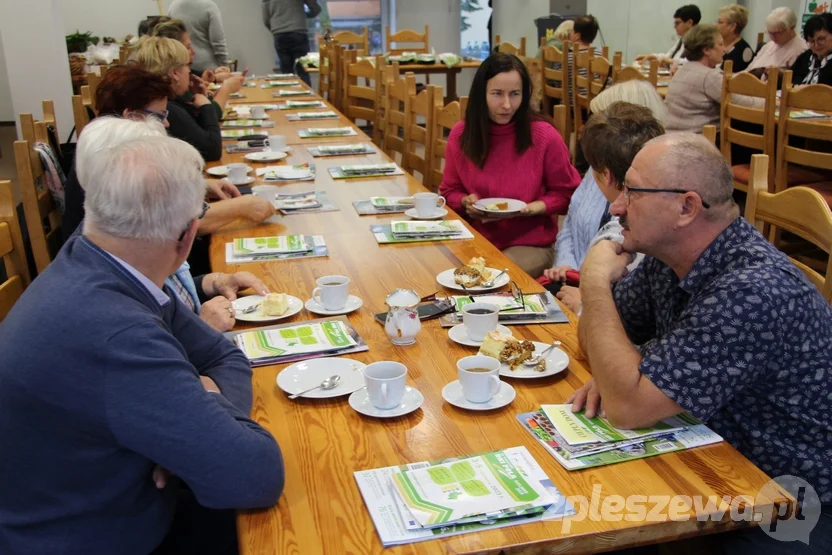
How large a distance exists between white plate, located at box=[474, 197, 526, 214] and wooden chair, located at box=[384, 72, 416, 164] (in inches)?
43.2

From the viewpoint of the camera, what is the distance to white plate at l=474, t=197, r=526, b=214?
284 centimetres

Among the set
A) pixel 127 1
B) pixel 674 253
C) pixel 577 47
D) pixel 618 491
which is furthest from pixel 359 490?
pixel 127 1

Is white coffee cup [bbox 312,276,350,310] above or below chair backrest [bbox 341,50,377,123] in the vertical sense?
below

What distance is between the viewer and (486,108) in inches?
118

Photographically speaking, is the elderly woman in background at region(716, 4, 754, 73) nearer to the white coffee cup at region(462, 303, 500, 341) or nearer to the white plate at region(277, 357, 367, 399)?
the white coffee cup at region(462, 303, 500, 341)

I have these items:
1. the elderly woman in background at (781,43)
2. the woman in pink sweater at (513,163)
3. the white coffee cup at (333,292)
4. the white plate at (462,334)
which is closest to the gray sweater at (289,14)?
the elderly woman in background at (781,43)

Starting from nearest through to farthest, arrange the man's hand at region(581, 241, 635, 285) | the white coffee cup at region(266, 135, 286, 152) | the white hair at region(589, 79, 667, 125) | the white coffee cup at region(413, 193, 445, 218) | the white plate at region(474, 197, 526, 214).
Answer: the man's hand at region(581, 241, 635, 285) < the white hair at region(589, 79, 667, 125) < the white coffee cup at region(413, 193, 445, 218) < the white plate at region(474, 197, 526, 214) < the white coffee cup at region(266, 135, 286, 152)

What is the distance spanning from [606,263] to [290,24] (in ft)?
24.0

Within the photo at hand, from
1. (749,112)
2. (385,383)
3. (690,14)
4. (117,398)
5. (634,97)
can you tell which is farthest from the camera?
(690,14)

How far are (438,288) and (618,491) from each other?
936 millimetres

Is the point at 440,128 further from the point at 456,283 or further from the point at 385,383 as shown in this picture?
the point at 385,383

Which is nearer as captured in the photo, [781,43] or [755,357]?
[755,357]

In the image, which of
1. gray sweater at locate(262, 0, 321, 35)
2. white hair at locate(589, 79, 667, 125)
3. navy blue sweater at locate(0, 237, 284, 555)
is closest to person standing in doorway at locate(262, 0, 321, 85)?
gray sweater at locate(262, 0, 321, 35)

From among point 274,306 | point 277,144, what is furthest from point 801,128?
point 274,306
